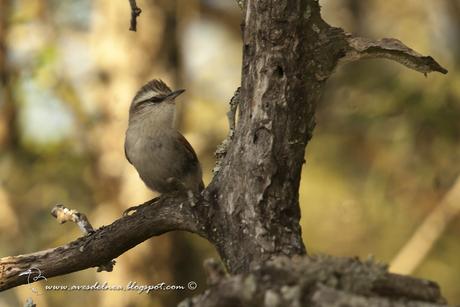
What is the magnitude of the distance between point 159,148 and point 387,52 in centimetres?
267

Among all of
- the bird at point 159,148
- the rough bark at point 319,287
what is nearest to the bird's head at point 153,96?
the bird at point 159,148

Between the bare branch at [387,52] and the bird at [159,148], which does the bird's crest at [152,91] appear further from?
the bare branch at [387,52]

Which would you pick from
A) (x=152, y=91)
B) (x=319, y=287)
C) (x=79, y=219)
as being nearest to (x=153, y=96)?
(x=152, y=91)

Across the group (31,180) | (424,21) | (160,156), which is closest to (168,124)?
(160,156)

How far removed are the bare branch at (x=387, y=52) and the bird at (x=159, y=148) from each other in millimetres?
2369

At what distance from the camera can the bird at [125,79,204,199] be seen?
664 centimetres

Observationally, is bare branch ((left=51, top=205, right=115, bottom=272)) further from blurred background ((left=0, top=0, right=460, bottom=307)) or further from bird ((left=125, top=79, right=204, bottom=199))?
blurred background ((left=0, top=0, right=460, bottom=307))

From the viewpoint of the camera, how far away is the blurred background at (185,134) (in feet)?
33.6

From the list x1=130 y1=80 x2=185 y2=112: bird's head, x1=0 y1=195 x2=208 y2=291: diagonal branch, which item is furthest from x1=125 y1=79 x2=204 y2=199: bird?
x1=0 y1=195 x2=208 y2=291: diagonal branch

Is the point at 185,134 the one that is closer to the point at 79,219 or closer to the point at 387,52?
the point at 79,219

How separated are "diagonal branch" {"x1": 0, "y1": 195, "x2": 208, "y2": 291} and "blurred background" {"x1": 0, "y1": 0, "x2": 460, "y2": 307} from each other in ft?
18.1

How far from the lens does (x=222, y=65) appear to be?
12312mm

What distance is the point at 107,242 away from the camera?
15.4ft

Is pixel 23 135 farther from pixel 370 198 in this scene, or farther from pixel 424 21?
pixel 424 21
